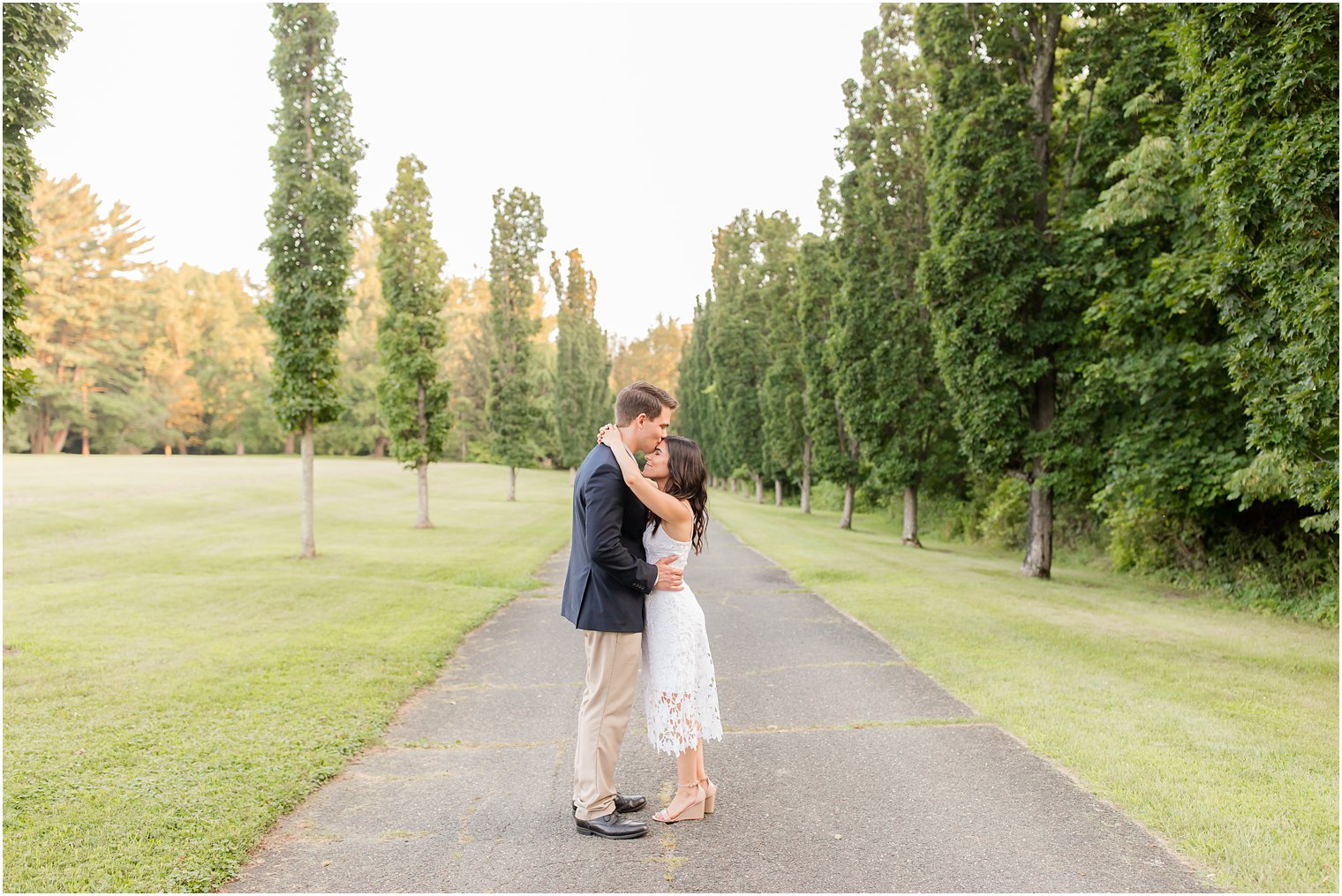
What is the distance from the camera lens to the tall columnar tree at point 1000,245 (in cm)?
1512

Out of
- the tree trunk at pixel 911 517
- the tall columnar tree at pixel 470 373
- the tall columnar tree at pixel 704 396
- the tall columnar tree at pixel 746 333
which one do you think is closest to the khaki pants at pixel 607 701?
the tree trunk at pixel 911 517

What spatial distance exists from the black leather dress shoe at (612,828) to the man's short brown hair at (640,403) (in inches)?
74.8

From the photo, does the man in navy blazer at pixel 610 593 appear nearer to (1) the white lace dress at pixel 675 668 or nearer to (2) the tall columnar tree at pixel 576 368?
(1) the white lace dress at pixel 675 668

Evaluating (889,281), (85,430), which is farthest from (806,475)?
(85,430)

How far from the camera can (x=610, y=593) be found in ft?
13.9

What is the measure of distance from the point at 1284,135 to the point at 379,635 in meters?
9.34

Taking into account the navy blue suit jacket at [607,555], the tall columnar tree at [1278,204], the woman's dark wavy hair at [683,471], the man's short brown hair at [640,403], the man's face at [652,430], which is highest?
the tall columnar tree at [1278,204]

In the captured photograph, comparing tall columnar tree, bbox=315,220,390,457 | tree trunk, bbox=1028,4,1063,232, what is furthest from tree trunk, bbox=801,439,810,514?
tall columnar tree, bbox=315,220,390,457

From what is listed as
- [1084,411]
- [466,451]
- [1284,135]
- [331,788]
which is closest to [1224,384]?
[1084,411]

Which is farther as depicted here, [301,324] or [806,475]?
[806,475]

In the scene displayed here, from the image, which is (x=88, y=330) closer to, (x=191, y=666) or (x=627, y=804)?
(x=191, y=666)

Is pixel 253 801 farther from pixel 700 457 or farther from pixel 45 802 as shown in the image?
pixel 700 457

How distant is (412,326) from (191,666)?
1816 cm

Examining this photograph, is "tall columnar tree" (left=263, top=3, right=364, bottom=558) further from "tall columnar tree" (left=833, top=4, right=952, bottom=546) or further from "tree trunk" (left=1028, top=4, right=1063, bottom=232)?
"tall columnar tree" (left=833, top=4, right=952, bottom=546)
